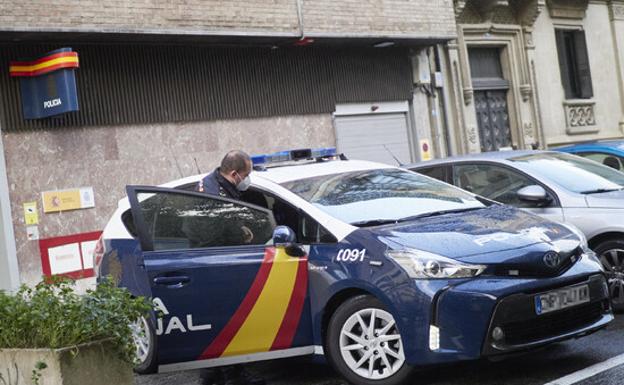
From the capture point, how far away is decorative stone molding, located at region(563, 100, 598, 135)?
22094 millimetres

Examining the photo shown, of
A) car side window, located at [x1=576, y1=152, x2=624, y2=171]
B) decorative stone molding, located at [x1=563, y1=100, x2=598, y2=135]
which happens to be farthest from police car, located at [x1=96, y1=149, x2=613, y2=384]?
decorative stone molding, located at [x1=563, y1=100, x2=598, y2=135]

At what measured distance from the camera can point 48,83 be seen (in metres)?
13.1

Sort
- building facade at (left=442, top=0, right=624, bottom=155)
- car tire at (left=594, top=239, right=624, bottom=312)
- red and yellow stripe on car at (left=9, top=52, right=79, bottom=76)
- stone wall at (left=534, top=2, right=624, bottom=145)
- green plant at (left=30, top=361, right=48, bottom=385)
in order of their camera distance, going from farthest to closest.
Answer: stone wall at (left=534, top=2, right=624, bottom=145) → building facade at (left=442, top=0, right=624, bottom=155) → red and yellow stripe on car at (left=9, top=52, right=79, bottom=76) → car tire at (left=594, top=239, right=624, bottom=312) → green plant at (left=30, top=361, right=48, bottom=385)

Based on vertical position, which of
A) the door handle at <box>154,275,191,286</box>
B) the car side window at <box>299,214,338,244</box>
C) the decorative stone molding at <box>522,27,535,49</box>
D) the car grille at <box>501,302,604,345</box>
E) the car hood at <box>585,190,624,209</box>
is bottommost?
the car grille at <box>501,302,604,345</box>

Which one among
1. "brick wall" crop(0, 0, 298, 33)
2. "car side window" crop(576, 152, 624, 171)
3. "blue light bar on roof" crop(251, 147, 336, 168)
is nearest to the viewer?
"blue light bar on roof" crop(251, 147, 336, 168)

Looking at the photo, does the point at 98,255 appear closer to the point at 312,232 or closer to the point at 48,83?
the point at 312,232

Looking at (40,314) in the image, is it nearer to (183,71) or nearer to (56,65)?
(56,65)

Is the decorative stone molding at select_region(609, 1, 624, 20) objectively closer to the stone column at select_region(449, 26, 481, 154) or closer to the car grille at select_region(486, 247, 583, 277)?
the stone column at select_region(449, 26, 481, 154)

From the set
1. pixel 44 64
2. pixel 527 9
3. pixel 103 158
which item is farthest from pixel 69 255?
pixel 527 9

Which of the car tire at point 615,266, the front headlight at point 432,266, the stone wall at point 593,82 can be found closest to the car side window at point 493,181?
the car tire at point 615,266

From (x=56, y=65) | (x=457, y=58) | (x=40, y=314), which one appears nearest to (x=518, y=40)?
(x=457, y=58)

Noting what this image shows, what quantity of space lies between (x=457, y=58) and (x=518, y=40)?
2182 mm

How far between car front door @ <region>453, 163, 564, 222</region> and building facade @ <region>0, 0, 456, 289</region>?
15.8 ft

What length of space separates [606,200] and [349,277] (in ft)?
10.8
